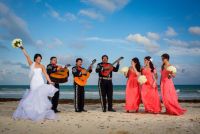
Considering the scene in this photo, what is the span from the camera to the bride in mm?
9953

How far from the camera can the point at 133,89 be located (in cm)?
1235

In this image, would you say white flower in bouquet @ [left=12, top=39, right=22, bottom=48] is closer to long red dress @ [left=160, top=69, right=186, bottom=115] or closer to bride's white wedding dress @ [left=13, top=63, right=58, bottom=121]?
bride's white wedding dress @ [left=13, top=63, right=58, bottom=121]

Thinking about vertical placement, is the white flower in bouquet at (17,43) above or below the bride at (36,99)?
above

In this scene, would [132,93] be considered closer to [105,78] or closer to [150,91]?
[150,91]

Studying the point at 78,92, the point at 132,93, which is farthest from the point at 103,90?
the point at 132,93

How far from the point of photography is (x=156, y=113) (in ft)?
38.8

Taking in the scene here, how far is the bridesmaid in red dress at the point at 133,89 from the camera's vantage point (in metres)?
12.3

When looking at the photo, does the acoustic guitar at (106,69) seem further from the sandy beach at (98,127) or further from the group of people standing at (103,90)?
the sandy beach at (98,127)

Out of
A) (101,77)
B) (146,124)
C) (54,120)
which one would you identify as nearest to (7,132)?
(54,120)

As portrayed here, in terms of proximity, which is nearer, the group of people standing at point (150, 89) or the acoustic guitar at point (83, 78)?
the group of people standing at point (150, 89)

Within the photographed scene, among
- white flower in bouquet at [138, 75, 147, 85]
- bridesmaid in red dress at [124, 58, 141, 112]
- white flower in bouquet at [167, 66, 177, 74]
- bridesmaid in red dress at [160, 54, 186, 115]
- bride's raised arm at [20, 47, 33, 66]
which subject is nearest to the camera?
bride's raised arm at [20, 47, 33, 66]

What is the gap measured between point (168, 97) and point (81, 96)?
3.56m

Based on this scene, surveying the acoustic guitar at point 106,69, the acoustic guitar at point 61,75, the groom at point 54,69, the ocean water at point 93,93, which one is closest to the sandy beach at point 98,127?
the groom at point 54,69

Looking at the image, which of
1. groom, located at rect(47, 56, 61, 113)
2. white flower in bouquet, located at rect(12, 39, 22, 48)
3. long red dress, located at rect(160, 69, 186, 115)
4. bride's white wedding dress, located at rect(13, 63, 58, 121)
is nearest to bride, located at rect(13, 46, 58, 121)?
bride's white wedding dress, located at rect(13, 63, 58, 121)
